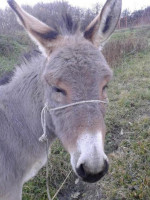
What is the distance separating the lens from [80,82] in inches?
84.7

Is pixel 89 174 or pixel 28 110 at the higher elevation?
pixel 28 110

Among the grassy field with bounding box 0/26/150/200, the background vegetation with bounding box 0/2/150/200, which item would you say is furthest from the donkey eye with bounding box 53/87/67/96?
the grassy field with bounding box 0/26/150/200

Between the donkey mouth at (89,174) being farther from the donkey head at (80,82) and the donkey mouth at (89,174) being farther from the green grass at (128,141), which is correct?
the green grass at (128,141)

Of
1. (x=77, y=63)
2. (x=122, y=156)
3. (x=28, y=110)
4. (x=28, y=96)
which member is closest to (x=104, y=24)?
(x=77, y=63)

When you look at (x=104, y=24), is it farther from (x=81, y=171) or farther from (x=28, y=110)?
(x=81, y=171)

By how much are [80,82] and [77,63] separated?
0.23 m

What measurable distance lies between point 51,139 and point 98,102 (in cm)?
111

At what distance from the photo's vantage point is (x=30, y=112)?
9.26 feet

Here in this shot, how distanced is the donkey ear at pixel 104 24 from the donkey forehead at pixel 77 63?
0.19 m

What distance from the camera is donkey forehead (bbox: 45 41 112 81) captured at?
86.4 inches

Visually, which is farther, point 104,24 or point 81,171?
point 104,24

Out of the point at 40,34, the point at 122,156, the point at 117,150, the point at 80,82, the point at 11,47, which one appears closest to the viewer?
the point at 80,82

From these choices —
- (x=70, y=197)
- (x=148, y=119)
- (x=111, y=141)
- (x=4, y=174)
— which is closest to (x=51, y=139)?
(x=4, y=174)

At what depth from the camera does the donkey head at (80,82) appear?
193 centimetres
